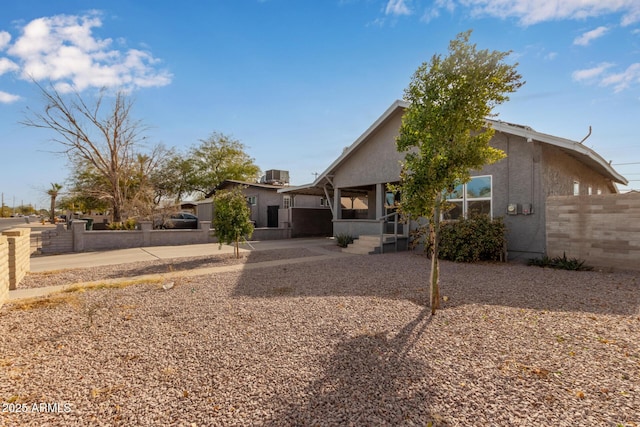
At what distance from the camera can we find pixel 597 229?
814cm

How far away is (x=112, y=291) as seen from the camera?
20.5 ft

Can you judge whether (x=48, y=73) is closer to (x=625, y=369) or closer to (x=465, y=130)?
(x=465, y=130)

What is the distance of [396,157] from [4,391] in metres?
12.1

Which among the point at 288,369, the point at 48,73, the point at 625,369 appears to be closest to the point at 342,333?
the point at 288,369

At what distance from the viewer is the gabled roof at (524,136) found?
27.6 feet

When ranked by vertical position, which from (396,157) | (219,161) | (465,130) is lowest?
(465,130)

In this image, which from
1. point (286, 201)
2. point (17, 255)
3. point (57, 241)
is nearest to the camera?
point (17, 255)

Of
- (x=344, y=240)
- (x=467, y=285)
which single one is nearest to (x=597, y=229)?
(x=467, y=285)

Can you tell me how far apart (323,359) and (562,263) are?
8316 mm

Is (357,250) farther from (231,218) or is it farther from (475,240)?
(231,218)

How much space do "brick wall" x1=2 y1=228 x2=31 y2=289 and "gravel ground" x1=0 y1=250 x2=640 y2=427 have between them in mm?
1737

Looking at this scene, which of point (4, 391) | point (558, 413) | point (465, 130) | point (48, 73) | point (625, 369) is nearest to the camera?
point (558, 413)

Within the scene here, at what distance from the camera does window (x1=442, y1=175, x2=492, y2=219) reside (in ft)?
33.7

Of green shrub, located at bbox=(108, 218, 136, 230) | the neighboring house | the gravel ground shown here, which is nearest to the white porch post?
the neighboring house
